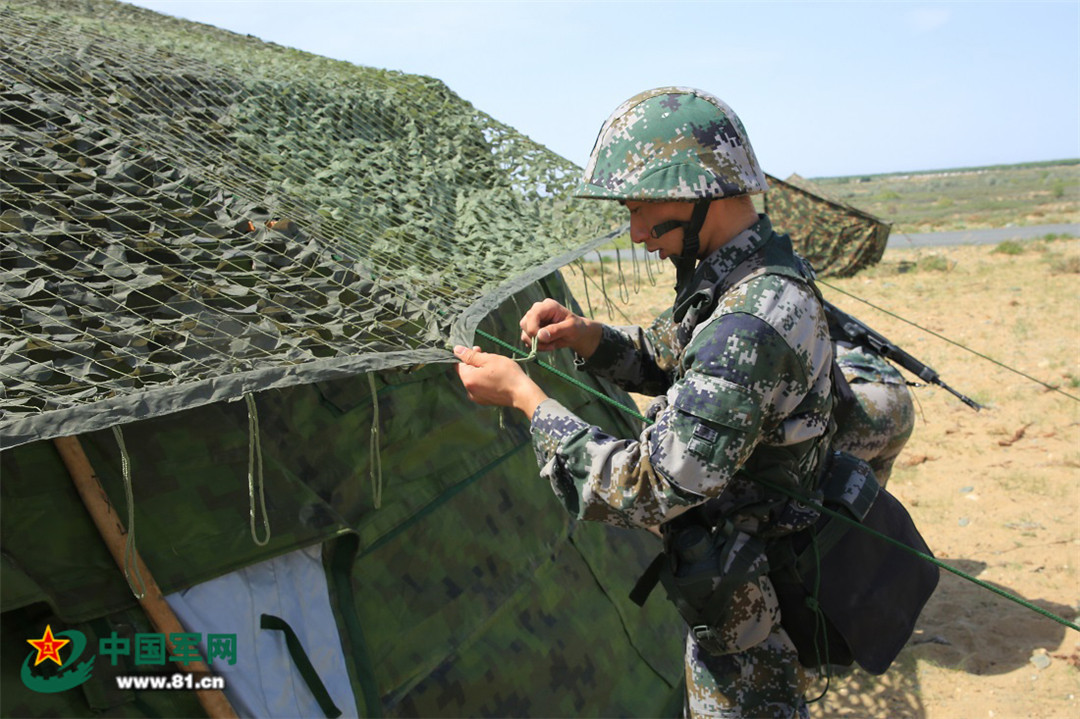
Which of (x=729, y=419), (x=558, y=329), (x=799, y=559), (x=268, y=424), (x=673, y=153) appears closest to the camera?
(x=729, y=419)

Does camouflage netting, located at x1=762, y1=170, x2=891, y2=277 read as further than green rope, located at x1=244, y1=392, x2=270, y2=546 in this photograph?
Yes

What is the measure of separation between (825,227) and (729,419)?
13.1 meters

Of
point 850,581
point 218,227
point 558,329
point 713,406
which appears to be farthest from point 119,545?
point 850,581

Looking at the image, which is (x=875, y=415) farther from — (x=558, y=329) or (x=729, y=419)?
(x=729, y=419)

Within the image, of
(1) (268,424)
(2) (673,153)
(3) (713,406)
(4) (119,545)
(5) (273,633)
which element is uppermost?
(2) (673,153)

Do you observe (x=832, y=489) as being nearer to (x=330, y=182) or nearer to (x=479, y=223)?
(x=479, y=223)

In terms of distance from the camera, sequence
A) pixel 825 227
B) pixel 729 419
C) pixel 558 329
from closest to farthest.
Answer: pixel 729 419
pixel 558 329
pixel 825 227

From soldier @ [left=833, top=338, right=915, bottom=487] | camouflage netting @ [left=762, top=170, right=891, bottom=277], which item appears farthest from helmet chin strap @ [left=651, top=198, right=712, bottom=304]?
camouflage netting @ [left=762, top=170, right=891, bottom=277]

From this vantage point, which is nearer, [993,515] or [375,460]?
[375,460]

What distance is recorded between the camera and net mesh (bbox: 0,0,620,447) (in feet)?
6.57

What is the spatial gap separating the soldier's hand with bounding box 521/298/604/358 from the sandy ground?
180 centimetres

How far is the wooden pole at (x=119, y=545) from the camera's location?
6.89 ft

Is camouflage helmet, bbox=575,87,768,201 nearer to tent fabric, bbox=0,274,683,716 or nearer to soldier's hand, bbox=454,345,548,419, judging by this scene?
soldier's hand, bbox=454,345,548,419

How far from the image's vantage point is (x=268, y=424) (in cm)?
245
